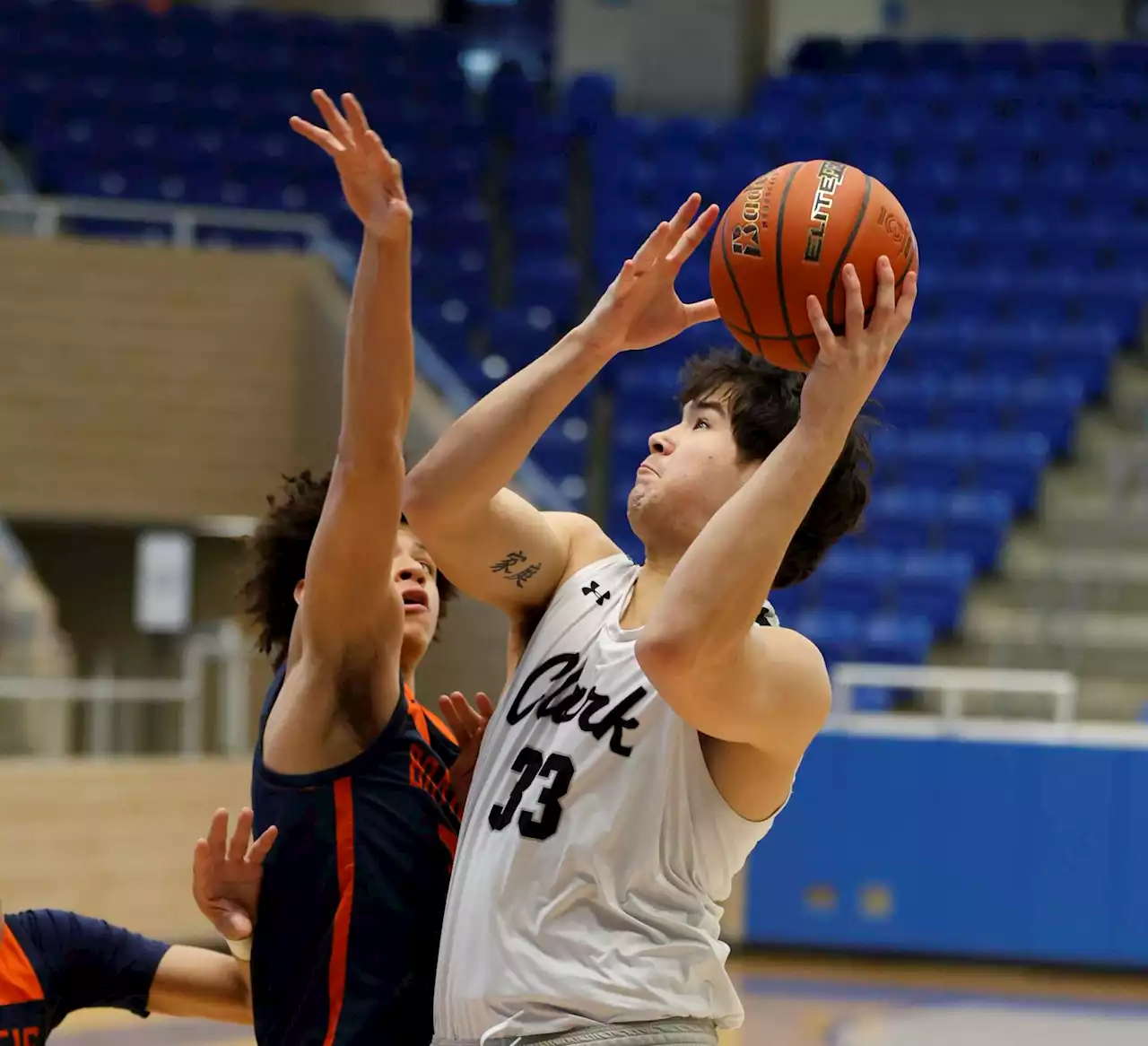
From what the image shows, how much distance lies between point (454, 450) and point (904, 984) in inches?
236

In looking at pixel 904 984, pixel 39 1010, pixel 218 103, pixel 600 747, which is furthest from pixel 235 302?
pixel 600 747

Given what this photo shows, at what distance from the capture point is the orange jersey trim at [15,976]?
2939mm

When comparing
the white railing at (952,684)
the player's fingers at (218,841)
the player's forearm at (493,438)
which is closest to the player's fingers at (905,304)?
the player's forearm at (493,438)

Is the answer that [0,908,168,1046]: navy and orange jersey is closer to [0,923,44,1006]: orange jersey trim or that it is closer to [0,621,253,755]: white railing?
[0,923,44,1006]: orange jersey trim

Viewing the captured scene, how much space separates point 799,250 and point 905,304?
183mm

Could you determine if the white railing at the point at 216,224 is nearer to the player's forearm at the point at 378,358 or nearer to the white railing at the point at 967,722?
the white railing at the point at 967,722

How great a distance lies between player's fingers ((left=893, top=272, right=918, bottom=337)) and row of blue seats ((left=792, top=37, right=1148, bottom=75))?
41.7 feet

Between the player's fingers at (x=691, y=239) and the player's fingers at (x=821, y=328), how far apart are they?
37 centimetres

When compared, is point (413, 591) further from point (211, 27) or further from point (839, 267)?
point (211, 27)

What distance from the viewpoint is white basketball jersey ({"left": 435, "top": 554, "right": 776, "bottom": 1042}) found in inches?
86.1

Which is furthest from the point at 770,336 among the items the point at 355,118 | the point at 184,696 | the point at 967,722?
the point at 184,696

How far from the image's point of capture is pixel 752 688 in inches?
83.6

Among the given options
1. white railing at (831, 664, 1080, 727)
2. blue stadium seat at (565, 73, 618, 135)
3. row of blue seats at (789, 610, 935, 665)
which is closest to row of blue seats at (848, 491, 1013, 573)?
row of blue seats at (789, 610, 935, 665)

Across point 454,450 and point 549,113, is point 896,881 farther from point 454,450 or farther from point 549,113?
point 549,113
